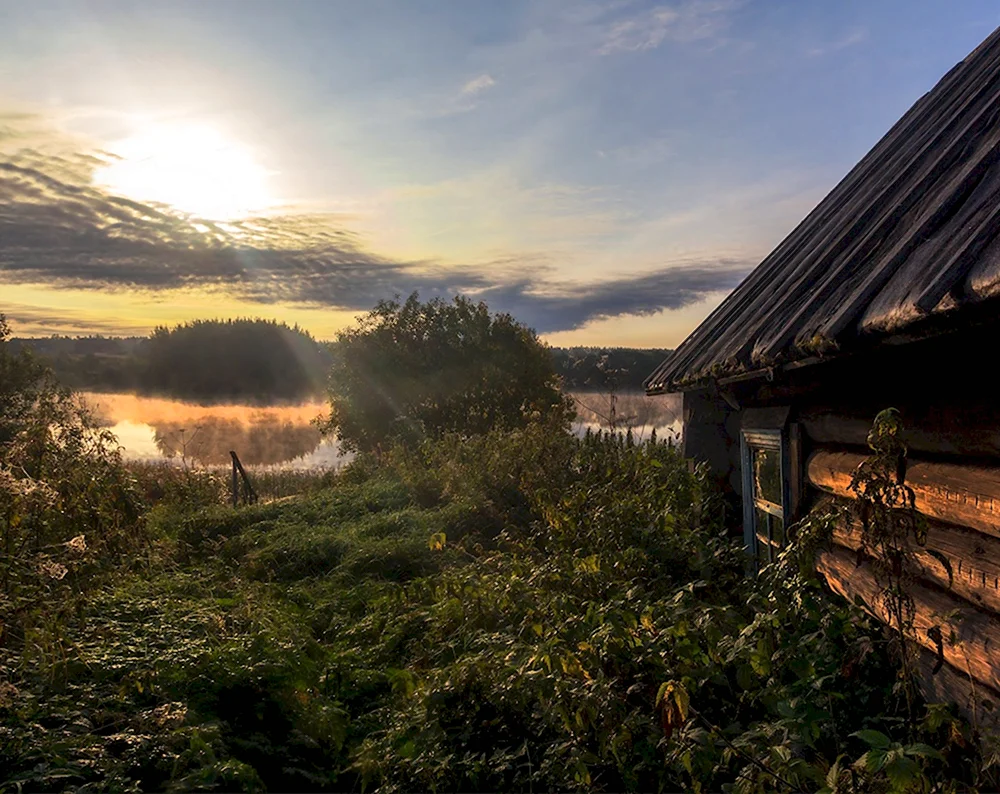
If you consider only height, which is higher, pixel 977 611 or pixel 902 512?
pixel 902 512

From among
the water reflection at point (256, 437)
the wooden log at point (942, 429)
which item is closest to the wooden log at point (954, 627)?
the wooden log at point (942, 429)

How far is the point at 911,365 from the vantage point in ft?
9.82

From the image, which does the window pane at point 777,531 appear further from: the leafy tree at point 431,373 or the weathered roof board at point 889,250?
the leafy tree at point 431,373

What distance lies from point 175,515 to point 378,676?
27.7 ft

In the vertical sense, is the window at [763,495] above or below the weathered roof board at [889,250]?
below

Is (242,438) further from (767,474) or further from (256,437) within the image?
(767,474)

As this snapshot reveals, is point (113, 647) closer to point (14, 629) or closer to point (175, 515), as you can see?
point (14, 629)

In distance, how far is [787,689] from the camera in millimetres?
2867

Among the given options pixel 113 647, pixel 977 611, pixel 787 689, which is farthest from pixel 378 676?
pixel 977 611

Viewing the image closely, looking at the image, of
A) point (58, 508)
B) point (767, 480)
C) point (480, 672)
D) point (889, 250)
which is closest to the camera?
point (889, 250)

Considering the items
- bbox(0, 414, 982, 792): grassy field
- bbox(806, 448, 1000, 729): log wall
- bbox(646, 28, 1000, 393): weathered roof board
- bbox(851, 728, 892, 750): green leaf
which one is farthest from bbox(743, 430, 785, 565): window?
bbox(851, 728, 892, 750): green leaf

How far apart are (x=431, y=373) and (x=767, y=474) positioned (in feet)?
63.0

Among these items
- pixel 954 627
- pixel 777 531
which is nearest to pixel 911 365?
pixel 954 627

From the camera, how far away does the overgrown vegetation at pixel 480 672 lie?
2.83 m
